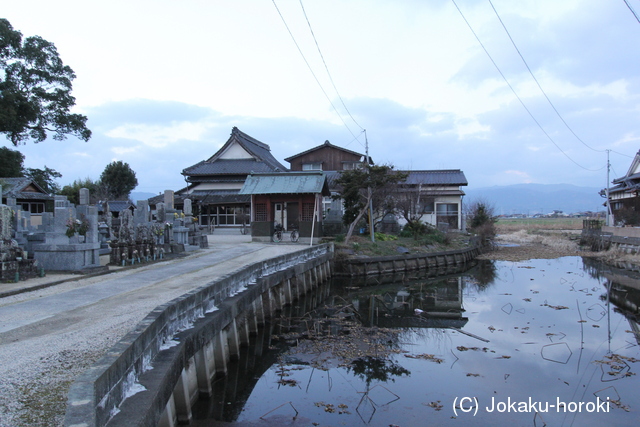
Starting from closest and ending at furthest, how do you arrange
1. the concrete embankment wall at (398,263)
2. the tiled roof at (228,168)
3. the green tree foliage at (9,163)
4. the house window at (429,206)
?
the concrete embankment wall at (398,263)
the green tree foliage at (9,163)
the tiled roof at (228,168)
the house window at (429,206)

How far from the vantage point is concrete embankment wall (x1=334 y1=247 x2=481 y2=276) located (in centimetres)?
2355

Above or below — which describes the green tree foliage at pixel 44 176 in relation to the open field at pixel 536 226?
above

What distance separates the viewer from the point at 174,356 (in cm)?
580

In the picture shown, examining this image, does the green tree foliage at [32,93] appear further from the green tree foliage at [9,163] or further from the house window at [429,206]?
the house window at [429,206]

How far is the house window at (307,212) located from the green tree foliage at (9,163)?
86.3 feet

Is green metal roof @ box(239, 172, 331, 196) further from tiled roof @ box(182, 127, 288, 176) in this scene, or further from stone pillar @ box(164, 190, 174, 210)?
tiled roof @ box(182, 127, 288, 176)

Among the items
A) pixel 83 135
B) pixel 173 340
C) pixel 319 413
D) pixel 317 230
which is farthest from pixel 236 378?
pixel 83 135

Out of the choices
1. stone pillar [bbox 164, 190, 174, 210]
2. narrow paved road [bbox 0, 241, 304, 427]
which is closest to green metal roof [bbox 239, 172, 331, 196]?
stone pillar [bbox 164, 190, 174, 210]

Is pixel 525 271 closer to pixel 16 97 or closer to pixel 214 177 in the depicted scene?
pixel 214 177

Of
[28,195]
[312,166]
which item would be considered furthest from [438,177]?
[28,195]

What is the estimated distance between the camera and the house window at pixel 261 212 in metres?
25.2

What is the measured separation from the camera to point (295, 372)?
9.49 m

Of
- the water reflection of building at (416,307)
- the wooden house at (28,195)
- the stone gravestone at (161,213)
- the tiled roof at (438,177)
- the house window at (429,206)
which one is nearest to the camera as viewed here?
the water reflection of building at (416,307)

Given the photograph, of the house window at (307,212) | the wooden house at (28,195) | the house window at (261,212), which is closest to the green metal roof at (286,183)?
the house window at (261,212)
